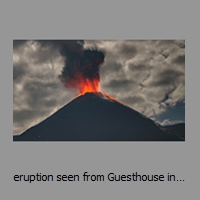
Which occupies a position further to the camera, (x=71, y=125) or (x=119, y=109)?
(x=119, y=109)

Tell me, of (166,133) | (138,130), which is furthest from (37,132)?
(166,133)

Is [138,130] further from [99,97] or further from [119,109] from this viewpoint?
[99,97]

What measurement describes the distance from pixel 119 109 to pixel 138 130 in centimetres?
1292

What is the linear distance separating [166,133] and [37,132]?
126ft

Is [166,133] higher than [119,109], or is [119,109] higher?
[119,109]

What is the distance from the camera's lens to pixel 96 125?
8031 centimetres

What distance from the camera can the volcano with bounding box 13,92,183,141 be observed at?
7406 centimetres

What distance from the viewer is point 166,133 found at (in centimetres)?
7544

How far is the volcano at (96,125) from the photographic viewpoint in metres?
74.1
